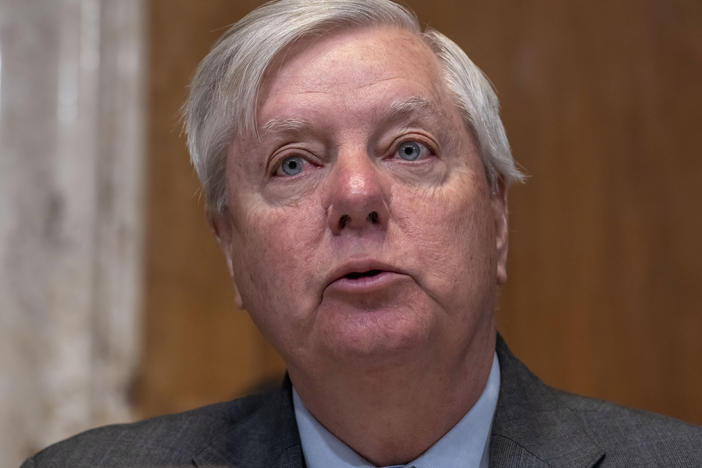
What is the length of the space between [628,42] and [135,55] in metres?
1.43

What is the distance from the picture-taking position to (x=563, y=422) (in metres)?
1.76

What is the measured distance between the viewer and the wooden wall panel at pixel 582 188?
2.77 m

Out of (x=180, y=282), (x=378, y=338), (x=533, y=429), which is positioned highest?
(x=378, y=338)

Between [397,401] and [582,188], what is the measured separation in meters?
1.39

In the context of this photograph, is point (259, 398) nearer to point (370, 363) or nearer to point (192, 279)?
point (370, 363)

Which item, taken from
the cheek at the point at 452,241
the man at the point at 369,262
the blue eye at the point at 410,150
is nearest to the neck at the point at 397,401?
the man at the point at 369,262

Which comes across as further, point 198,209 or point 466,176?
point 198,209

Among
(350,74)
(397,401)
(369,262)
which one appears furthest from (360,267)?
(350,74)

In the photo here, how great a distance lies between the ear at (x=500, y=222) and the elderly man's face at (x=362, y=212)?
27 mm

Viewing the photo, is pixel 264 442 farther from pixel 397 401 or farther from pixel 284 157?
pixel 284 157

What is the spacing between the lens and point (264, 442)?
184 centimetres

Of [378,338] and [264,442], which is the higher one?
[378,338]

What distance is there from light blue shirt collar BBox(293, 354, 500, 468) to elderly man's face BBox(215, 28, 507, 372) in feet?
0.42

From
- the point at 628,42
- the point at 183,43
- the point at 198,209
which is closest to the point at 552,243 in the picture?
the point at 628,42
